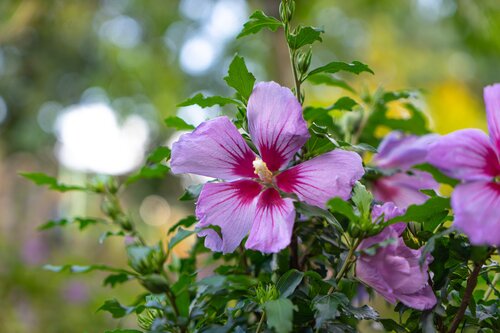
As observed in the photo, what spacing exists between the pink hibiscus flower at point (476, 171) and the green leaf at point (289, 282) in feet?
0.51

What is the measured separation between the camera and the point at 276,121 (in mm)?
506

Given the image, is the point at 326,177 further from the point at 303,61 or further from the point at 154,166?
the point at 154,166

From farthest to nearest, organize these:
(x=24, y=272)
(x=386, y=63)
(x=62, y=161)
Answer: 1. (x=62, y=161)
2. (x=386, y=63)
3. (x=24, y=272)

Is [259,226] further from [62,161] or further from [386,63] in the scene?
[62,161]

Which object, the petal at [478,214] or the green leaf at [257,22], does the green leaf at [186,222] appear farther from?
the petal at [478,214]

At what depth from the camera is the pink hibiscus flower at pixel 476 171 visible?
380mm

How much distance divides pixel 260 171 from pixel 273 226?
78 mm

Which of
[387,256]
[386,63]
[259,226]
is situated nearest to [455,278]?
[387,256]

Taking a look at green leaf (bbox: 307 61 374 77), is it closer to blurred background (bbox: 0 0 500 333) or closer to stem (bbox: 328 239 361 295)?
stem (bbox: 328 239 361 295)

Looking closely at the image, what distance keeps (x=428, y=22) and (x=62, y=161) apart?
7.18 metres

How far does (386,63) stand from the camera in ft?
23.9

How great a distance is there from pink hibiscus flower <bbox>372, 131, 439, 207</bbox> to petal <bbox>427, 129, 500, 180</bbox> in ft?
0.98

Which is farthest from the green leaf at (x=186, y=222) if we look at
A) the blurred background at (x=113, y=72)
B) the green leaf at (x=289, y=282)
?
the blurred background at (x=113, y=72)

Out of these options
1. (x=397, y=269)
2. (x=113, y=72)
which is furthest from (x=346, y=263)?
(x=113, y=72)
